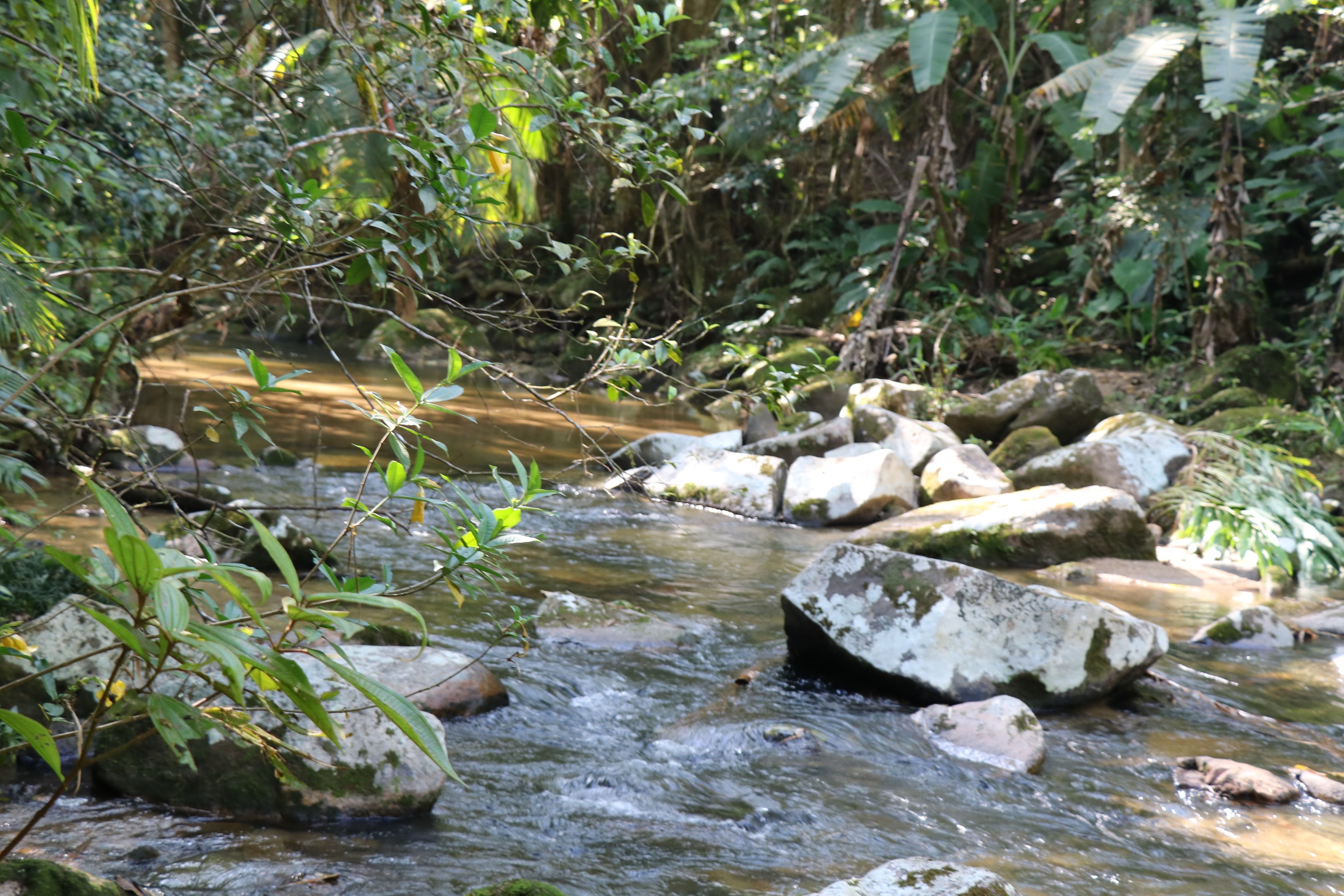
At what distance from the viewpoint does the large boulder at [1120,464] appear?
7.86 metres

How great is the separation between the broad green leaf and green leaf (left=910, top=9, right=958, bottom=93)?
11017 mm

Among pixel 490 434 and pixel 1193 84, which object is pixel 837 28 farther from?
pixel 490 434

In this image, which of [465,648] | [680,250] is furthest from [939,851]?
[680,250]

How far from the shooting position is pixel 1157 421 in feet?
27.8

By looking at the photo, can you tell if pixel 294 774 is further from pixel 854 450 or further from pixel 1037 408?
pixel 1037 408

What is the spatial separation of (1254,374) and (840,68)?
18.0 feet

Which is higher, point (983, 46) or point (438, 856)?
point (983, 46)

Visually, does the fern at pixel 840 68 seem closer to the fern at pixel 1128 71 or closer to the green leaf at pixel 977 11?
the green leaf at pixel 977 11

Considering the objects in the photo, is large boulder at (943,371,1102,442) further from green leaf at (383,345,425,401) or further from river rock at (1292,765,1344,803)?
green leaf at (383,345,425,401)

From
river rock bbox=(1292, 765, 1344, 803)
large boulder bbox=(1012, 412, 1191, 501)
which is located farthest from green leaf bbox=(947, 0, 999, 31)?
river rock bbox=(1292, 765, 1344, 803)

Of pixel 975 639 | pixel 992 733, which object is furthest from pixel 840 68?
pixel 992 733

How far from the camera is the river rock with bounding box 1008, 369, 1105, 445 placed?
30.7ft

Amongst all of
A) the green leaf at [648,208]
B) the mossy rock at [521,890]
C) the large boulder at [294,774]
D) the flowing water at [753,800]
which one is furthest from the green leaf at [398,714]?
the large boulder at [294,774]

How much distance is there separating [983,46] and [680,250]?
5587mm
